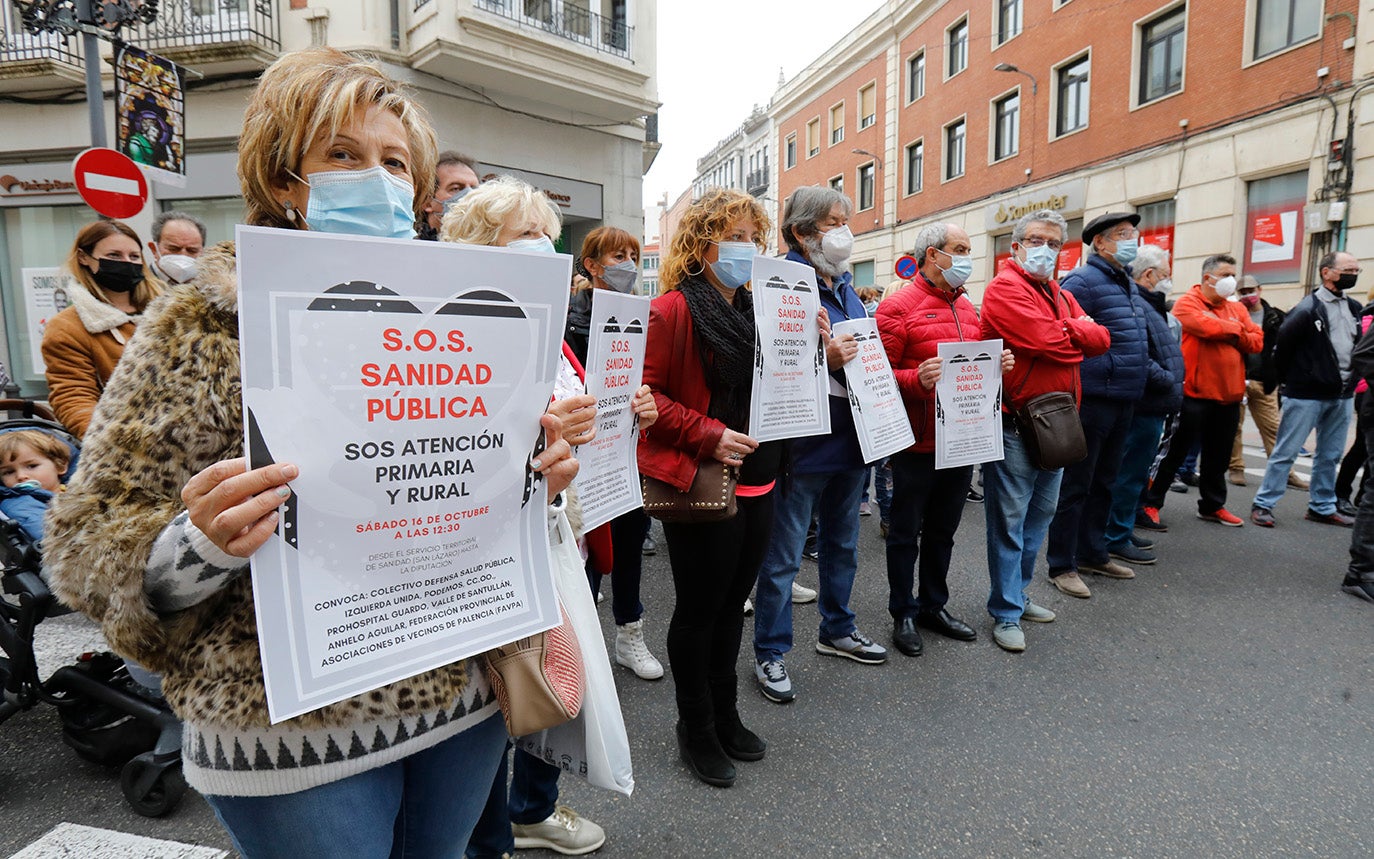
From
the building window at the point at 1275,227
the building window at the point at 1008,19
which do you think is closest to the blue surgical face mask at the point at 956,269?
the building window at the point at 1275,227

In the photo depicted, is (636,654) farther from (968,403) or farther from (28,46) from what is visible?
(28,46)

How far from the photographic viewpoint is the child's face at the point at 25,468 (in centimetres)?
270

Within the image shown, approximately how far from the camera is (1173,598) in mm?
4398

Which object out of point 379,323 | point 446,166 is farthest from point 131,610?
point 446,166

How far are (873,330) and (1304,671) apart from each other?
2622mm

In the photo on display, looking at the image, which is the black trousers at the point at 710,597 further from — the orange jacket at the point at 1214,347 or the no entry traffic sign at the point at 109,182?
the no entry traffic sign at the point at 109,182

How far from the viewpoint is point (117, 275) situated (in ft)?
10.3

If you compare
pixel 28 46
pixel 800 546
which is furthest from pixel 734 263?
pixel 28 46

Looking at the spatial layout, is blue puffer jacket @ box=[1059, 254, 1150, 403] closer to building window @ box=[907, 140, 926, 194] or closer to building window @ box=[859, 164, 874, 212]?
building window @ box=[907, 140, 926, 194]

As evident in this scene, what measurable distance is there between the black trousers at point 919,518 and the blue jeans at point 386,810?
104 inches

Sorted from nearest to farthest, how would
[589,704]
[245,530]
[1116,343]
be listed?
[245,530]
[589,704]
[1116,343]

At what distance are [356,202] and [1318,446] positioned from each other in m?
7.42

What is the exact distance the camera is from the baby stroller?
2385mm

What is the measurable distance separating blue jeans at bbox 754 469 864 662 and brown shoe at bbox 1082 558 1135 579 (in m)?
2.22
